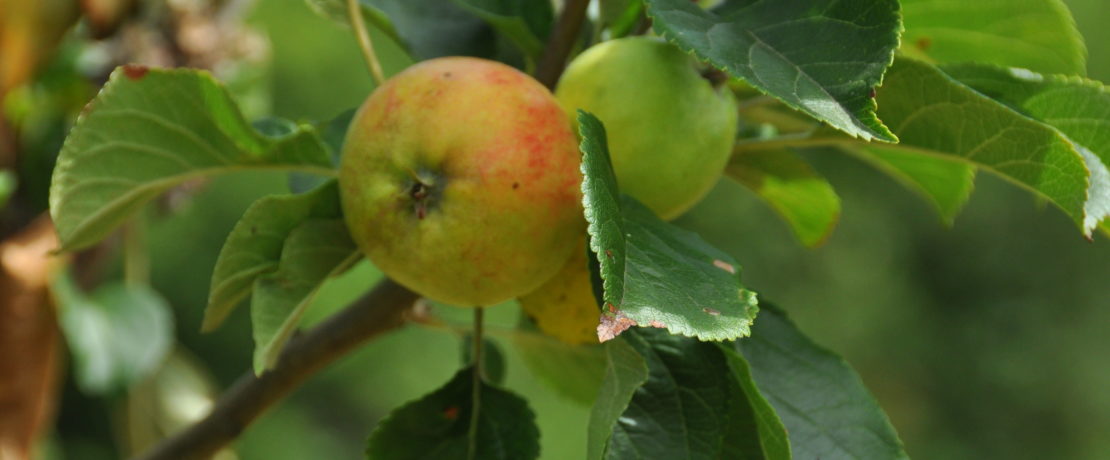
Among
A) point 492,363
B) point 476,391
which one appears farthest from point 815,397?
point 492,363

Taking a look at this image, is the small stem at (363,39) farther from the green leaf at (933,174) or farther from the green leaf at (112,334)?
the green leaf at (112,334)

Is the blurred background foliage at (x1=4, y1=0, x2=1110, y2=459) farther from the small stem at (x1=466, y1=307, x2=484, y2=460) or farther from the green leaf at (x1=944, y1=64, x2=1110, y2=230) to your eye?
the green leaf at (x1=944, y1=64, x2=1110, y2=230)

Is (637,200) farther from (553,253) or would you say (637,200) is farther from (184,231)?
(184,231)

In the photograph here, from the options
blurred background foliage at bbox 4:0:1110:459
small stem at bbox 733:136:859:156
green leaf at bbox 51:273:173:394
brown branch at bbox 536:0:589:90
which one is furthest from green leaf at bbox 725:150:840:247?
blurred background foliage at bbox 4:0:1110:459

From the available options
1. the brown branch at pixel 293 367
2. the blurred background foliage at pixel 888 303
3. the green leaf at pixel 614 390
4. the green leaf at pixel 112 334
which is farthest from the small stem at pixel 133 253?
the blurred background foliage at pixel 888 303

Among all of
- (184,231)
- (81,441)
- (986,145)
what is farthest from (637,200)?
(81,441)
